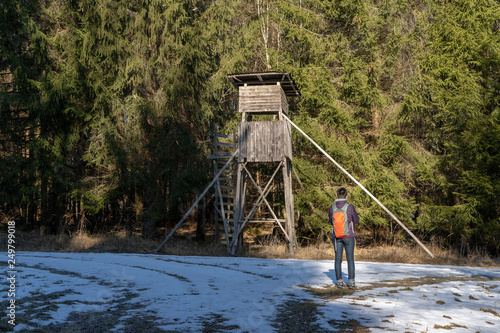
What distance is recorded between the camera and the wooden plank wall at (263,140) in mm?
16172

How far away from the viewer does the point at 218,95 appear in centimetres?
2166

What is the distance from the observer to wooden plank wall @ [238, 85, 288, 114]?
16.4 m

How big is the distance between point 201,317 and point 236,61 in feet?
54.2

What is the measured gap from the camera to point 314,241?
20.2 meters

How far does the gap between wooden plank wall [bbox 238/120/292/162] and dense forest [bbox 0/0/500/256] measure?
2.87 m

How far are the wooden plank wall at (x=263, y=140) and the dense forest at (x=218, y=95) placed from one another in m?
2.87

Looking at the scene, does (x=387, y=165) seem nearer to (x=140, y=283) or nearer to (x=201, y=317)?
(x=140, y=283)

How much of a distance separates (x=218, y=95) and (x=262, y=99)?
557 cm

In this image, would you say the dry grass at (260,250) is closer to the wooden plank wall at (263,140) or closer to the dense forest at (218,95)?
the dense forest at (218,95)

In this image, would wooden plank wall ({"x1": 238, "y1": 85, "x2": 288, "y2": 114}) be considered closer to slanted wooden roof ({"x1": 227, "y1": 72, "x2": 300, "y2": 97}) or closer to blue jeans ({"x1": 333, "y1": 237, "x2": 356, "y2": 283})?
slanted wooden roof ({"x1": 227, "y1": 72, "x2": 300, "y2": 97})

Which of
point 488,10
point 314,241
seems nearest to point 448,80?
point 488,10

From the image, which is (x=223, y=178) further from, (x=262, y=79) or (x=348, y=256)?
(x=348, y=256)

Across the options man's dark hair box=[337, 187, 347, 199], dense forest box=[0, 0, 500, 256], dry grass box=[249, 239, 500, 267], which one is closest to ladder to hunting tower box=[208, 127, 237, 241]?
dense forest box=[0, 0, 500, 256]

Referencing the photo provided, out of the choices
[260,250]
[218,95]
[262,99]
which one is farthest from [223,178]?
[218,95]
